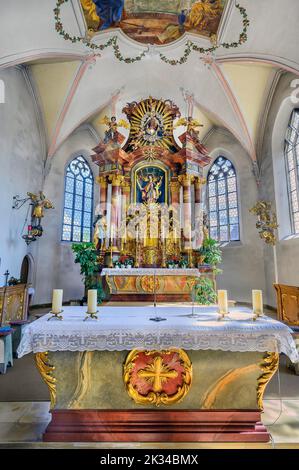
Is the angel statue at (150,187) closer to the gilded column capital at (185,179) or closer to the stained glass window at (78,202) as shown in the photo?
the gilded column capital at (185,179)

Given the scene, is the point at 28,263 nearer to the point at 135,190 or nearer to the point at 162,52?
the point at 135,190

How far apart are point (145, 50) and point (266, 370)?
35.6 ft

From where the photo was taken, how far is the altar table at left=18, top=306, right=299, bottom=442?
2.71 meters

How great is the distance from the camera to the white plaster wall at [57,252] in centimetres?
1136

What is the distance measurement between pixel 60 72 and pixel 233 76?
6.59 meters

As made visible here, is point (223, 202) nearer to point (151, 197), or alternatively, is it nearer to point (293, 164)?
point (293, 164)

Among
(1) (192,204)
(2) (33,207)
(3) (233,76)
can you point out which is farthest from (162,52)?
(2) (33,207)

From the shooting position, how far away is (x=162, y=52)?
384 inches

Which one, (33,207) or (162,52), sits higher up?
(162,52)

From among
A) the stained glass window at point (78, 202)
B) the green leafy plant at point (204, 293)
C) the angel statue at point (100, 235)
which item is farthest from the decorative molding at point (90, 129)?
the green leafy plant at point (204, 293)

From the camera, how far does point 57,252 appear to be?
468 inches

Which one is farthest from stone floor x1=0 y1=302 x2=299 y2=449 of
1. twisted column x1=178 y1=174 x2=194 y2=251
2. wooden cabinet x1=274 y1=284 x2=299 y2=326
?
twisted column x1=178 y1=174 x2=194 y2=251

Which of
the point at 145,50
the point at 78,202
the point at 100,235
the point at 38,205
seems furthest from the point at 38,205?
the point at 145,50

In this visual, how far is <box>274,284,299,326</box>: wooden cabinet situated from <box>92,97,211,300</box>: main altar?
8.70ft
